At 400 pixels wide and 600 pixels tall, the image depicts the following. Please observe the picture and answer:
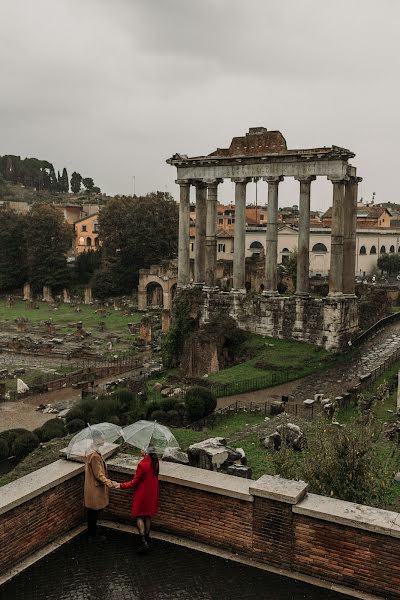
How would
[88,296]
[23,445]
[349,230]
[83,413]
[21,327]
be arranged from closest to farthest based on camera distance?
[23,445]
[83,413]
[349,230]
[21,327]
[88,296]

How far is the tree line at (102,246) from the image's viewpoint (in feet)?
208

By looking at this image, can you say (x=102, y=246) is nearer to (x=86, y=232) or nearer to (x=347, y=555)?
(x=86, y=232)

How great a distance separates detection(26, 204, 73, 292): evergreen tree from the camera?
6650 centimetres

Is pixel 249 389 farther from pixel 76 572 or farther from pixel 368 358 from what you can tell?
pixel 76 572

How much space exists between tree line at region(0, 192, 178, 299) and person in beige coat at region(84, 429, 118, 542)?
181ft

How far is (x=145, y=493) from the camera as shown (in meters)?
7.90

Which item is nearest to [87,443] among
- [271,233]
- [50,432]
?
[50,432]

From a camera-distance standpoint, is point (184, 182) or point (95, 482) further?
point (184, 182)

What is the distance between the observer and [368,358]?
85.1 ft

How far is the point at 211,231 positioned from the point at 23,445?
1653 centimetres

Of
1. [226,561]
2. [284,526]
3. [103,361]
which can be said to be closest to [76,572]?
[226,561]

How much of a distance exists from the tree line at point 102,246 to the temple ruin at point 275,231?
32.8m

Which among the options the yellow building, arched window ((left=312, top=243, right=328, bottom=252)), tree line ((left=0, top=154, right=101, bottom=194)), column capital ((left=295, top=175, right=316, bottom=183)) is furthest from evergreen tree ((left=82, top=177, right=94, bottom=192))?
column capital ((left=295, top=175, right=316, bottom=183))

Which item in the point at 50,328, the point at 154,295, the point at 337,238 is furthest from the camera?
the point at 154,295
